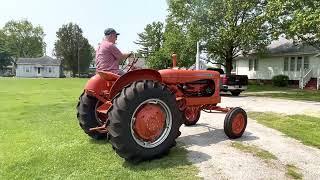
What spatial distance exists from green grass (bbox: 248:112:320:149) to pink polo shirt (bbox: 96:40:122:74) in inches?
171

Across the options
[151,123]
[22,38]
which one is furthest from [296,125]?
[22,38]

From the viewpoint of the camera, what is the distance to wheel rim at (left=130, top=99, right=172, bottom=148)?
7461 mm

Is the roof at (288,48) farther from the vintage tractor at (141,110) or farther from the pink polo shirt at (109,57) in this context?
the pink polo shirt at (109,57)

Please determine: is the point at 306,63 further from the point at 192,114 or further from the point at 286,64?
the point at 192,114

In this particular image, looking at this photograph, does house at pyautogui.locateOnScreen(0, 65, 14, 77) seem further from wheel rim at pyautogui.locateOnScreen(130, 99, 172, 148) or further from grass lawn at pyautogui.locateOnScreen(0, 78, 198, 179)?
wheel rim at pyautogui.locateOnScreen(130, 99, 172, 148)

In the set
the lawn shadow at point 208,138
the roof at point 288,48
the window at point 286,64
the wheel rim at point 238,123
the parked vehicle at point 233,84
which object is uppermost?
the roof at point 288,48

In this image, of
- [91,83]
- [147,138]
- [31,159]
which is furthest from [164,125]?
[31,159]

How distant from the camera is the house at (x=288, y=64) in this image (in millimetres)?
38094

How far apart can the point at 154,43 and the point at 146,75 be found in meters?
90.7

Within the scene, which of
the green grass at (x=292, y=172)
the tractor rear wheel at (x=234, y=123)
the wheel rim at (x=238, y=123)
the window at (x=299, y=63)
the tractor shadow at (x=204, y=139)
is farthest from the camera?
the window at (x=299, y=63)

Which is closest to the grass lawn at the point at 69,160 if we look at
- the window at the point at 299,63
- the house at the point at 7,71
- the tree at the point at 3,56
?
the window at the point at 299,63

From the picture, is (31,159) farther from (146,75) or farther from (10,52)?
(10,52)

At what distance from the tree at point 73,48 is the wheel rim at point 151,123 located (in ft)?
319

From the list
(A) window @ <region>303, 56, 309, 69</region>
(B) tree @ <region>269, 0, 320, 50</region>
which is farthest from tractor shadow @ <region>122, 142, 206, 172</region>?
(A) window @ <region>303, 56, 309, 69</region>
